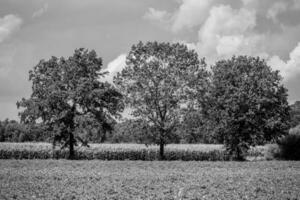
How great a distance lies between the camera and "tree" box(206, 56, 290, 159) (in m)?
39.0

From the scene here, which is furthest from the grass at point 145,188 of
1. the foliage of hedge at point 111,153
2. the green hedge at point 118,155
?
the foliage of hedge at point 111,153

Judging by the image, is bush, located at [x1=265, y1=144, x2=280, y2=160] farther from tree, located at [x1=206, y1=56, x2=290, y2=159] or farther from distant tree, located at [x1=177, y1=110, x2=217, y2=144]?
distant tree, located at [x1=177, y1=110, x2=217, y2=144]

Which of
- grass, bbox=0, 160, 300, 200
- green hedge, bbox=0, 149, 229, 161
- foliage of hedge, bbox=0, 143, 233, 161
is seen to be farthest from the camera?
foliage of hedge, bbox=0, 143, 233, 161

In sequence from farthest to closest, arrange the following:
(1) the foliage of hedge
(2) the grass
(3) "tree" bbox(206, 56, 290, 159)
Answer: (1) the foliage of hedge < (3) "tree" bbox(206, 56, 290, 159) < (2) the grass

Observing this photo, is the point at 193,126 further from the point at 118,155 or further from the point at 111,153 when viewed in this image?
the point at 111,153

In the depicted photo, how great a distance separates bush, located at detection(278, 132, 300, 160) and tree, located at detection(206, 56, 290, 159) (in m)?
3.18

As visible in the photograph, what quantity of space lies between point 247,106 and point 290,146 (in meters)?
7.91

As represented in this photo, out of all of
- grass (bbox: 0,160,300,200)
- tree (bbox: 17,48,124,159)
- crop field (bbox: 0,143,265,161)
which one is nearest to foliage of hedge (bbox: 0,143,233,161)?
crop field (bbox: 0,143,265,161)

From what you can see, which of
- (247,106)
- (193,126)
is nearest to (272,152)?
(247,106)

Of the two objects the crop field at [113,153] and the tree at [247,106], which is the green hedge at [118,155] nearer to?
the crop field at [113,153]

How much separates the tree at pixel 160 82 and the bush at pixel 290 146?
12425mm

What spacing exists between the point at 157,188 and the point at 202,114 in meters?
27.0

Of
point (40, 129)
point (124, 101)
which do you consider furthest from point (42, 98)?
point (124, 101)

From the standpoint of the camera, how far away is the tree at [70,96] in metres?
39.6
